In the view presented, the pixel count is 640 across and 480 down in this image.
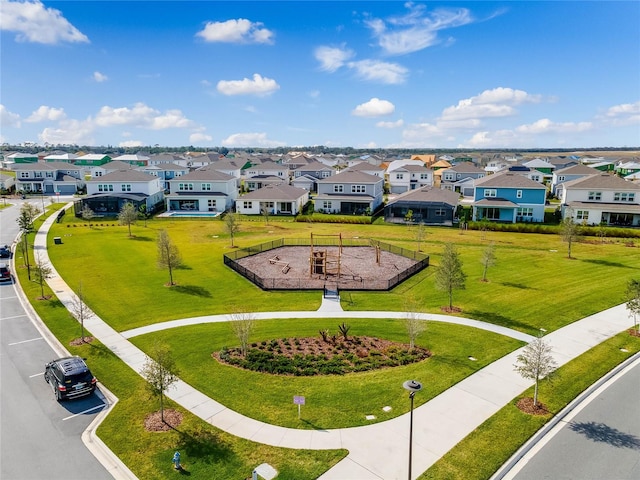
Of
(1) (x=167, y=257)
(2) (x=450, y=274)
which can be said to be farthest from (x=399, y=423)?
(1) (x=167, y=257)

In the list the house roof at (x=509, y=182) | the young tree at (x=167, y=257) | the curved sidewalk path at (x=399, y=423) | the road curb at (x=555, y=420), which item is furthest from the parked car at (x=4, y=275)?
the house roof at (x=509, y=182)

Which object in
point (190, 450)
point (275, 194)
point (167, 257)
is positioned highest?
point (275, 194)

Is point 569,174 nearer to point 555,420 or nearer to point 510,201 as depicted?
point 510,201

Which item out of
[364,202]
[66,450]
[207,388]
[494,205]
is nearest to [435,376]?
[207,388]

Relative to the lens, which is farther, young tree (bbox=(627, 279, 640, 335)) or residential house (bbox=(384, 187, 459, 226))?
residential house (bbox=(384, 187, 459, 226))

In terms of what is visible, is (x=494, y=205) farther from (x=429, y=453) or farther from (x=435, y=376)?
(x=429, y=453)

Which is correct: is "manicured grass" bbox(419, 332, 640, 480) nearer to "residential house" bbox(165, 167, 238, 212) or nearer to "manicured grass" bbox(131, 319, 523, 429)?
"manicured grass" bbox(131, 319, 523, 429)

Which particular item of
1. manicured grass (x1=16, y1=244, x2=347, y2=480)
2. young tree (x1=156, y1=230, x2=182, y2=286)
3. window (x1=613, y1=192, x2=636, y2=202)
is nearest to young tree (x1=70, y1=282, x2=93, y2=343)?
young tree (x1=156, y1=230, x2=182, y2=286)
